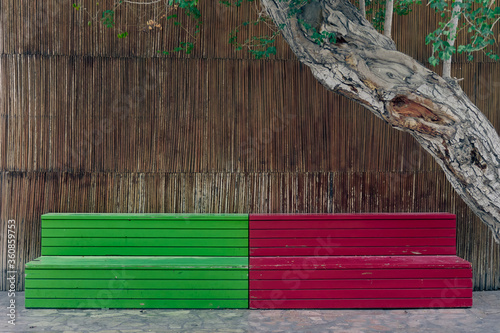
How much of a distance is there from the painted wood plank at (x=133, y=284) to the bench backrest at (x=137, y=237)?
0.38 meters

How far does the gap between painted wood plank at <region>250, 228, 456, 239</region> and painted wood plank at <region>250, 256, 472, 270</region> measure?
0.27 metres

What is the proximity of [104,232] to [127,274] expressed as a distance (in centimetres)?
63

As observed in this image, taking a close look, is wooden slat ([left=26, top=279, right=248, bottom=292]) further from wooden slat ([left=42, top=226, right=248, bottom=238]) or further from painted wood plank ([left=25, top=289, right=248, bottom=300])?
wooden slat ([left=42, top=226, right=248, bottom=238])

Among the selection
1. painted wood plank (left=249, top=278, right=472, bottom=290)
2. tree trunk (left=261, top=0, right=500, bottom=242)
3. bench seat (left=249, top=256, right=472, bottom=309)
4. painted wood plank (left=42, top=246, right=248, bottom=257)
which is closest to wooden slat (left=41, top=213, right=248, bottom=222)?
painted wood plank (left=42, top=246, right=248, bottom=257)

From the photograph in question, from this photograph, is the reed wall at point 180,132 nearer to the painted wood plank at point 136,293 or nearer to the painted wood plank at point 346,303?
the painted wood plank at point 136,293

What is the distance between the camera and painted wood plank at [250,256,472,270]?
16.7 feet

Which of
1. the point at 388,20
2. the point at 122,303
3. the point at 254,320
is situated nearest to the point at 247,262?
the point at 254,320

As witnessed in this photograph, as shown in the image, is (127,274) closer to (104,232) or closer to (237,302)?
(104,232)

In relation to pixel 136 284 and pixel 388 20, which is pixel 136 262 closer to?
pixel 136 284

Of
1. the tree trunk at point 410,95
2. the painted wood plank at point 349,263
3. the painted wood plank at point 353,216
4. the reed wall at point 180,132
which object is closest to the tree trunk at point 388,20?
the tree trunk at point 410,95

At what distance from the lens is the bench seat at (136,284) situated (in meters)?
5.05

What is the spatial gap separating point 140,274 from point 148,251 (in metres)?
0.37

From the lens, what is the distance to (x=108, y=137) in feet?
19.0

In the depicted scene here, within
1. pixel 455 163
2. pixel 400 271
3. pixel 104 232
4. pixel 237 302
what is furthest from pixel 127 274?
pixel 455 163
